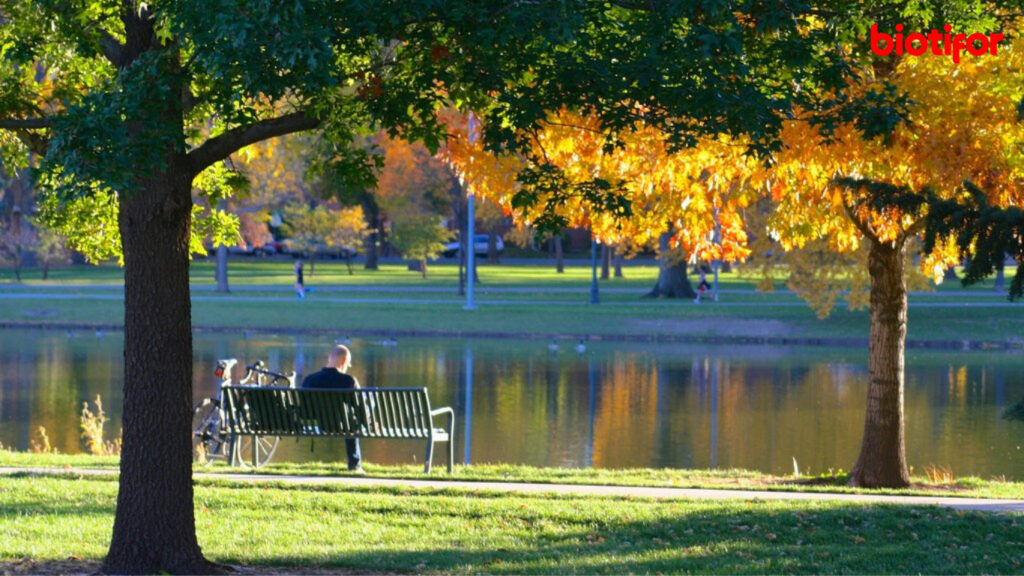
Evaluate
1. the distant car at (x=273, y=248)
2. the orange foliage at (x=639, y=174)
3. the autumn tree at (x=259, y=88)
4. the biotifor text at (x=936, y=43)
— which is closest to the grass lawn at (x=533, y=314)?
the orange foliage at (x=639, y=174)

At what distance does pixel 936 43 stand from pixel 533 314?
31800 millimetres

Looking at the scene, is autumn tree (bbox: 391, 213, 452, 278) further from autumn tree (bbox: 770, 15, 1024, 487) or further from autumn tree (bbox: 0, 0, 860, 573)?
autumn tree (bbox: 0, 0, 860, 573)

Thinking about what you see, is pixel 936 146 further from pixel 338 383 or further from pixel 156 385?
pixel 156 385

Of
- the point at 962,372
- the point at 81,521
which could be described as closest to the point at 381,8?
the point at 81,521

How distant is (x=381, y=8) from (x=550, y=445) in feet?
42.9

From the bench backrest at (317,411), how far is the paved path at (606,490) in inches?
36.8

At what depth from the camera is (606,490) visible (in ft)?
40.0

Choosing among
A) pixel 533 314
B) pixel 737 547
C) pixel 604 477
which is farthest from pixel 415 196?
Answer: pixel 737 547

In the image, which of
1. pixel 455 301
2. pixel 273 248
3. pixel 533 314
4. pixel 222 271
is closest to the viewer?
pixel 533 314

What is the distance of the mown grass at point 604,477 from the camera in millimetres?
13102

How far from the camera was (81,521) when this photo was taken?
397 inches

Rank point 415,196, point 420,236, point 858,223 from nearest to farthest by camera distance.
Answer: point 858,223 < point 420,236 < point 415,196

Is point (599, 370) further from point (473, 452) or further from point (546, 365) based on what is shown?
point (473, 452)

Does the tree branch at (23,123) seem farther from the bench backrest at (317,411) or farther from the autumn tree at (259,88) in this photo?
the bench backrest at (317,411)
